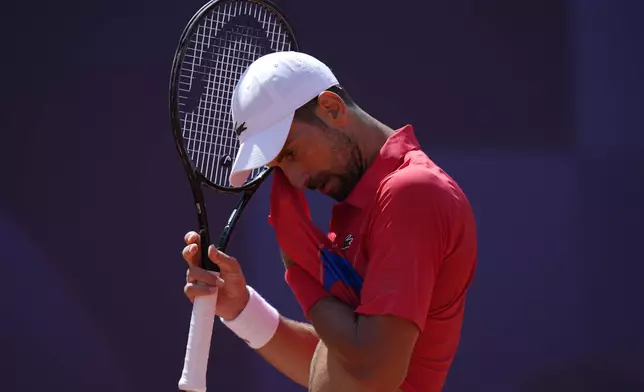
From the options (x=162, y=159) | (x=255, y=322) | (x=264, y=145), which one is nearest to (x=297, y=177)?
(x=264, y=145)

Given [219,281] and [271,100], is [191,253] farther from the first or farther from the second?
[271,100]

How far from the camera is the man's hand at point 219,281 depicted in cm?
197

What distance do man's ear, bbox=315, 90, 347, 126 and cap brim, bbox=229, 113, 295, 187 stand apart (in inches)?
2.3

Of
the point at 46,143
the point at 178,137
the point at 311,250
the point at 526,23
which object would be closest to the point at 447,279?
the point at 311,250

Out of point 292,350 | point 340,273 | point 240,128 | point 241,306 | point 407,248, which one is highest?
point 240,128

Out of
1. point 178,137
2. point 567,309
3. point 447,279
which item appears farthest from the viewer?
point 567,309

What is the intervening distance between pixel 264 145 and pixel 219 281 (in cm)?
38

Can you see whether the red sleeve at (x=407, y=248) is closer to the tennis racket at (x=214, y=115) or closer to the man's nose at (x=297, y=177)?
the man's nose at (x=297, y=177)

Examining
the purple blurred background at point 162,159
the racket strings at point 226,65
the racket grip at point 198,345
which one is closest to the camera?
the racket grip at point 198,345

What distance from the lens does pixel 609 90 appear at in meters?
3.04

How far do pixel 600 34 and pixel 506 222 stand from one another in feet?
2.27

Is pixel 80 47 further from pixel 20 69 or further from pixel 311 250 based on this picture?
pixel 311 250

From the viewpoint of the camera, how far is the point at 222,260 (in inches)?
79.6

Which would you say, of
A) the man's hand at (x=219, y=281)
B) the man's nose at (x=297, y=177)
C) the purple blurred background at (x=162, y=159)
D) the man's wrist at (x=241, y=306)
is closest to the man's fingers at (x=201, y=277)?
the man's hand at (x=219, y=281)
